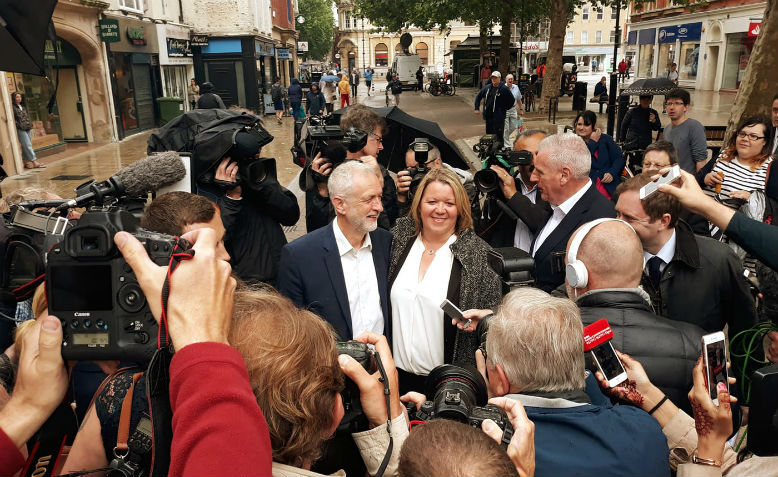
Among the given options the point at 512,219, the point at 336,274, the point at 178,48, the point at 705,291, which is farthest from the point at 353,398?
the point at 178,48

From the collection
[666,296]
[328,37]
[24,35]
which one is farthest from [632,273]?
[328,37]

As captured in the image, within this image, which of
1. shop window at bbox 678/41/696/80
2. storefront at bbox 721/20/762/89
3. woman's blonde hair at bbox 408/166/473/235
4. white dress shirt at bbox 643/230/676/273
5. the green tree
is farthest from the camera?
the green tree

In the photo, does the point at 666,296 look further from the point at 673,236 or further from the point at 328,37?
the point at 328,37

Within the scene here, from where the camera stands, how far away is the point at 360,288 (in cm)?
319

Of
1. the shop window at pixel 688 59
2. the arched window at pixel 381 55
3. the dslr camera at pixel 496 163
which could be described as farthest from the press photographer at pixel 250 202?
the arched window at pixel 381 55

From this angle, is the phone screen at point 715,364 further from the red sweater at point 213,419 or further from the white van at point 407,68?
the white van at point 407,68

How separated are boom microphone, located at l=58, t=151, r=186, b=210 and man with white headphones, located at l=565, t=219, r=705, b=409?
2059 millimetres

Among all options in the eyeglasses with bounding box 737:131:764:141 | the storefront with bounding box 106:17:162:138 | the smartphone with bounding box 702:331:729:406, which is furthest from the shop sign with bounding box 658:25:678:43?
the smartphone with bounding box 702:331:729:406

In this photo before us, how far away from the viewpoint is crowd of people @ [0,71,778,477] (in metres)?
1.28

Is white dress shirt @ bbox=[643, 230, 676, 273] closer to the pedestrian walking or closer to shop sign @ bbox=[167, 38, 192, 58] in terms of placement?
the pedestrian walking

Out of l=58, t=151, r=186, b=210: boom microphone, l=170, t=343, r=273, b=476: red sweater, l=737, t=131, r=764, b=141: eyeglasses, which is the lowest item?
l=170, t=343, r=273, b=476: red sweater

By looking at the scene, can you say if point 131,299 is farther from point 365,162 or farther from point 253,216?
point 365,162

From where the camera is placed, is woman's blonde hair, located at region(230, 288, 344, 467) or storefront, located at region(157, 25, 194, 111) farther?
storefront, located at region(157, 25, 194, 111)

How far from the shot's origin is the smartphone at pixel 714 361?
1833mm
